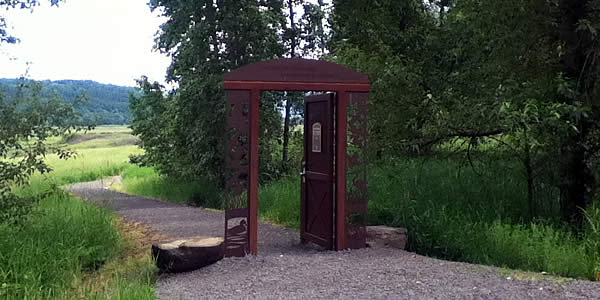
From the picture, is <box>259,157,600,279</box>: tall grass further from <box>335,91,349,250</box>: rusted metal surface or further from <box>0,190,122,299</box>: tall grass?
<box>0,190,122,299</box>: tall grass

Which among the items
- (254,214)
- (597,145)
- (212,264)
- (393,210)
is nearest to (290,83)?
(254,214)

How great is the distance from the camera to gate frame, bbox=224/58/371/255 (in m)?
6.93

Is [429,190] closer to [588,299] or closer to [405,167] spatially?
[405,167]

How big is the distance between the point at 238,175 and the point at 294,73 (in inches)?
51.5

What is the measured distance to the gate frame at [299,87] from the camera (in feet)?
22.7

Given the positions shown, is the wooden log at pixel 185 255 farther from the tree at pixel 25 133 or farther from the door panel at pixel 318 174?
the tree at pixel 25 133

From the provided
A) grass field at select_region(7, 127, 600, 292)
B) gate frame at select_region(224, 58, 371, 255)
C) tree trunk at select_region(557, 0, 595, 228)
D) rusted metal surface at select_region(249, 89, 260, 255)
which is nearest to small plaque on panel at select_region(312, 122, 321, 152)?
gate frame at select_region(224, 58, 371, 255)

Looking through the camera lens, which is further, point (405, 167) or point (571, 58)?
point (405, 167)

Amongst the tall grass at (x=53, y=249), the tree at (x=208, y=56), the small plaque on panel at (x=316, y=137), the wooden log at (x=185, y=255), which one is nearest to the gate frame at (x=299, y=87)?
the small plaque on panel at (x=316, y=137)

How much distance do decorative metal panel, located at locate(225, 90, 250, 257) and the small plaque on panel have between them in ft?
3.65

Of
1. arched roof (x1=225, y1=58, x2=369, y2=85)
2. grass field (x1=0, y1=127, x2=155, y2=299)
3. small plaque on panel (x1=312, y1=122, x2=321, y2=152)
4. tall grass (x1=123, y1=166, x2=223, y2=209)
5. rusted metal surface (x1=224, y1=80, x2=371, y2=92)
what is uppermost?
arched roof (x1=225, y1=58, x2=369, y2=85)

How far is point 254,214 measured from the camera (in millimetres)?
7031

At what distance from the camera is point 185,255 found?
6.24m

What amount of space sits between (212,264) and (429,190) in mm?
4774
